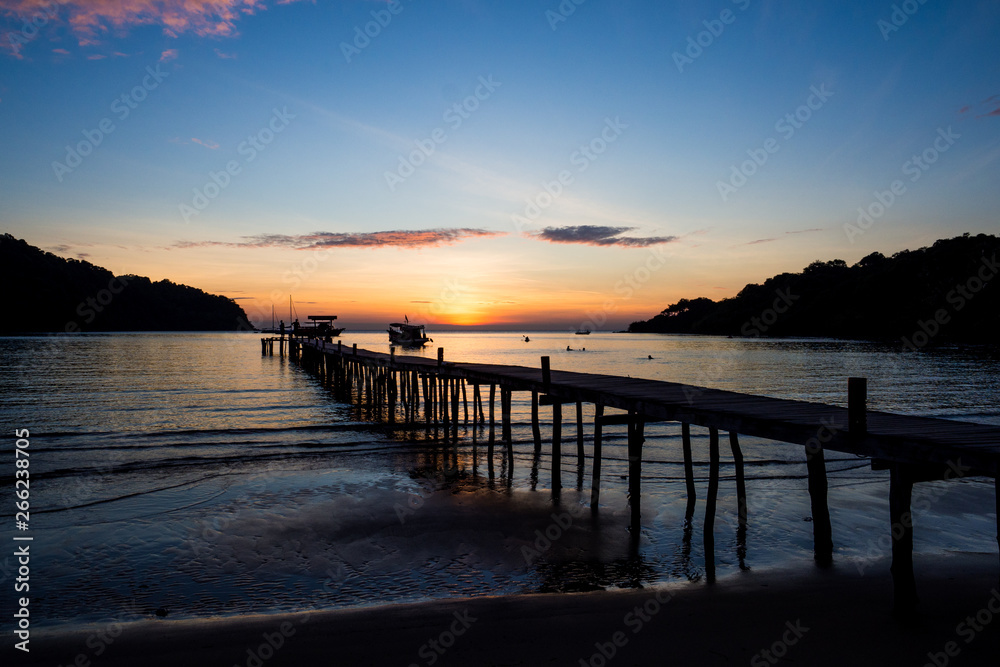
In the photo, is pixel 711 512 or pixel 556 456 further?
pixel 556 456

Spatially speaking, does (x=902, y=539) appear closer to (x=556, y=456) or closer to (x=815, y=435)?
(x=815, y=435)

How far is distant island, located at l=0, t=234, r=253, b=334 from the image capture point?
12262 centimetres

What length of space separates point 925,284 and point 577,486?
12331 cm

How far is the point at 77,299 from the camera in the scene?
133 m

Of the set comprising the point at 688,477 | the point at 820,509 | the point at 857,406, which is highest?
the point at 857,406

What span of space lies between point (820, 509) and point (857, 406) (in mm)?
2547

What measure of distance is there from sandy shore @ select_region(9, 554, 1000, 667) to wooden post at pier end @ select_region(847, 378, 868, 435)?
1.73 metres

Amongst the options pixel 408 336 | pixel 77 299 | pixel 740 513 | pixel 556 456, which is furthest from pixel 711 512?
pixel 77 299

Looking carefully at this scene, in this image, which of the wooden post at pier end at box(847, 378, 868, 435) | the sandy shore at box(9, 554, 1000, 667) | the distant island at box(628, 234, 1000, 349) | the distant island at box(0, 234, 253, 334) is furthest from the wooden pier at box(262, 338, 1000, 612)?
the distant island at box(0, 234, 253, 334)

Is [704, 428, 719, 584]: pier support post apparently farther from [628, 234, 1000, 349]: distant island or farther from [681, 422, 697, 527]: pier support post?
[628, 234, 1000, 349]: distant island

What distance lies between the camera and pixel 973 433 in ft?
18.7

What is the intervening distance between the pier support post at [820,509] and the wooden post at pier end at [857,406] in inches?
59.1

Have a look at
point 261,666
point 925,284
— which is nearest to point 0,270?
point 261,666

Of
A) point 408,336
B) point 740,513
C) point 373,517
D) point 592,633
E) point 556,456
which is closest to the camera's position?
point 592,633
